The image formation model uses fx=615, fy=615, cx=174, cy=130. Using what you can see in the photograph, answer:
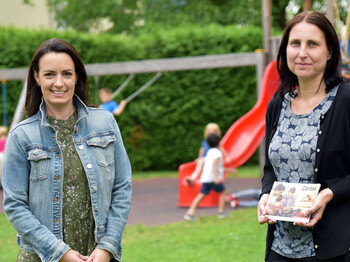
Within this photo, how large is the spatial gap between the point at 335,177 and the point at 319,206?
0.15m

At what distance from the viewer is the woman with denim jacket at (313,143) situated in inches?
104

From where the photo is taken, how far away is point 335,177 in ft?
8.73

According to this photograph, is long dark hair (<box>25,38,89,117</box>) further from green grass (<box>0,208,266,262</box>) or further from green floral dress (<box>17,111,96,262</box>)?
green grass (<box>0,208,266,262</box>)

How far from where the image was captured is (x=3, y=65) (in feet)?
47.2

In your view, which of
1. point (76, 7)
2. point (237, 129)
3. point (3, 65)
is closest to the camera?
point (237, 129)

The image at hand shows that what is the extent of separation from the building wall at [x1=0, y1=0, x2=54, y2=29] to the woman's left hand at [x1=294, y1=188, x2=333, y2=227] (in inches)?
935

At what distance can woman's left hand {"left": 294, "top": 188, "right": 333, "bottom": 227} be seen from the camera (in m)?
2.60

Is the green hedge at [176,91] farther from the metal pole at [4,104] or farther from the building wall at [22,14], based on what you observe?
the building wall at [22,14]

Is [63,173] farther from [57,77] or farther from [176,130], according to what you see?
[176,130]

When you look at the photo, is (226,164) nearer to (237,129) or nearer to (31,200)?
(237,129)

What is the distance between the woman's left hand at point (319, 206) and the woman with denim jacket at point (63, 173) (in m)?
0.81

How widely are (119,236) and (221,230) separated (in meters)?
5.08

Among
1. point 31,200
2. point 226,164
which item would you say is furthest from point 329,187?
point 226,164

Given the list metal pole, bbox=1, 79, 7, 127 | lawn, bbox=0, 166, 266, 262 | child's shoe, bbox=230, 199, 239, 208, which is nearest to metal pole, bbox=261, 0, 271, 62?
child's shoe, bbox=230, 199, 239, 208
